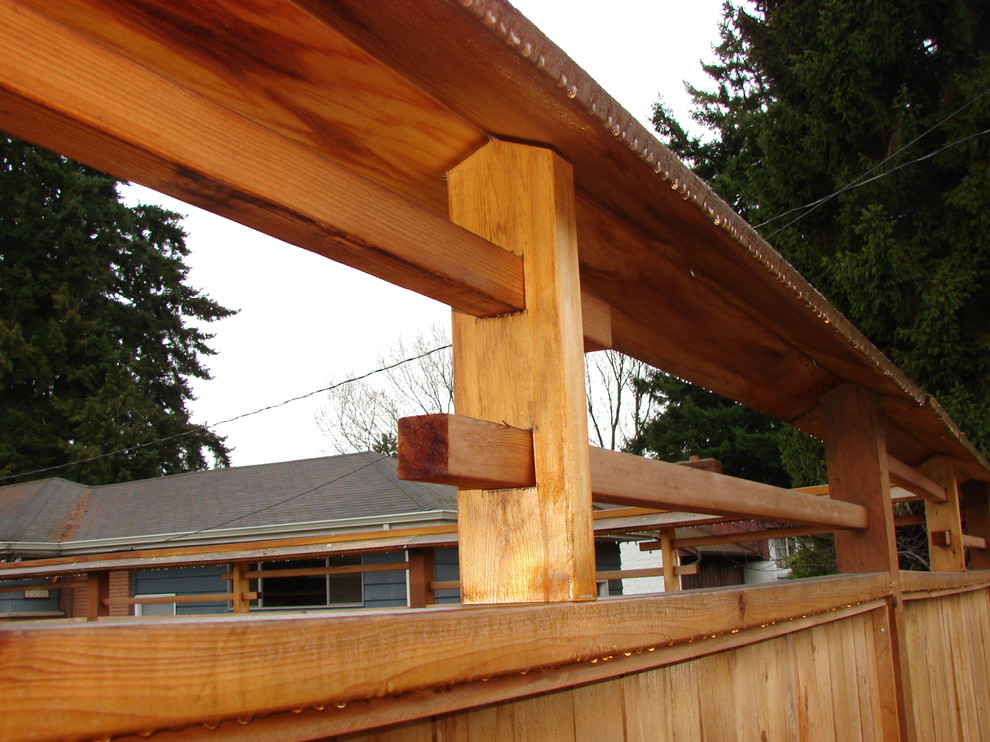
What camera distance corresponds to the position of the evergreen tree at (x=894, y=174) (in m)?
10.0

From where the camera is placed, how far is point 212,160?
1079 mm

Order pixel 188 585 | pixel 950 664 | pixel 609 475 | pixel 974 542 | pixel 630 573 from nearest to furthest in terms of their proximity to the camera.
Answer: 1. pixel 609 475
2. pixel 950 664
3. pixel 974 542
4. pixel 630 573
5. pixel 188 585

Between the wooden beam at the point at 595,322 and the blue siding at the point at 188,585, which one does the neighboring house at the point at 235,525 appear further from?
the wooden beam at the point at 595,322

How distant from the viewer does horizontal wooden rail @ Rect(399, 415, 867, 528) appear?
122 centimetres

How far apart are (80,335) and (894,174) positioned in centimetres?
2212

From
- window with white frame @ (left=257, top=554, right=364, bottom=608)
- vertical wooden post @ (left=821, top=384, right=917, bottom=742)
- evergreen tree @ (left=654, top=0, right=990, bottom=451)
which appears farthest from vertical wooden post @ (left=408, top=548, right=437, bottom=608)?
vertical wooden post @ (left=821, top=384, right=917, bottom=742)

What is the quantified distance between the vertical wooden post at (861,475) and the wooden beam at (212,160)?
2384mm

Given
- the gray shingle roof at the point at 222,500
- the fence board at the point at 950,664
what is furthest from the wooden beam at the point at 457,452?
the gray shingle roof at the point at 222,500

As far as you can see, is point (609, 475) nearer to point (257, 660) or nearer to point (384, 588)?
point (257, 660)

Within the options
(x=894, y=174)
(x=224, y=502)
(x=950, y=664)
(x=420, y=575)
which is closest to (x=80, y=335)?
(x=224, y=502)

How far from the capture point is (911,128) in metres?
11.0

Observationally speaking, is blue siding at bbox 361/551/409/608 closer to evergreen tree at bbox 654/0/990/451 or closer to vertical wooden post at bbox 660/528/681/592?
vertical wooden post at bbox 660/528/681/592

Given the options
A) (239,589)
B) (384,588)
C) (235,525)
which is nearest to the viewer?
(239,589)

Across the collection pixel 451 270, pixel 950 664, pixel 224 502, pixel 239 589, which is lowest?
pixel 950 664
